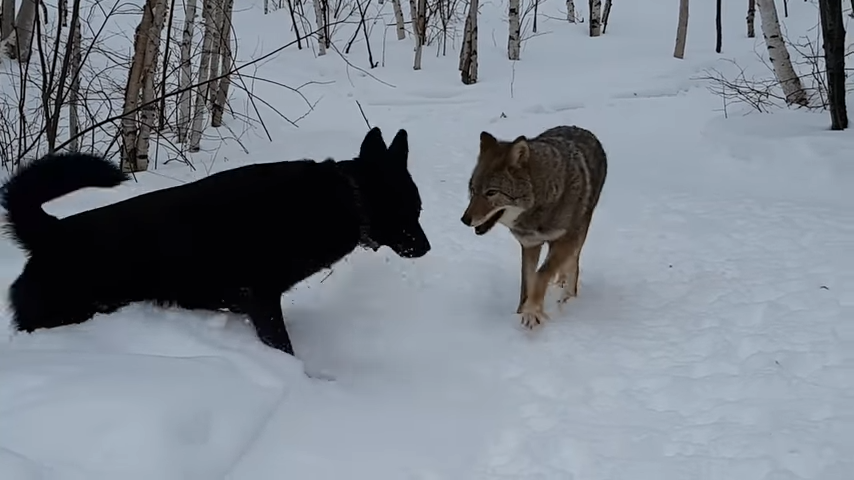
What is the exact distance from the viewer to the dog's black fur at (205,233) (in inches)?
125

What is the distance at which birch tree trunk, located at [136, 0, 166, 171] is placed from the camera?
21.7ft

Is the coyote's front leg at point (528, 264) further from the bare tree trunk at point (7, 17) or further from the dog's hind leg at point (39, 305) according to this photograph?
the bare tree trunk at point (7, 17)

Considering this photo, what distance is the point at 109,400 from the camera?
217 centimetres

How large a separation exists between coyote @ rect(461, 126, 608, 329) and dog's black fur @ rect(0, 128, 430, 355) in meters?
0.46

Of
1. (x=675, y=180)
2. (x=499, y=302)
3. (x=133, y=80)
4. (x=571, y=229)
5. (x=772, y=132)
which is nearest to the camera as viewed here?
(x=571, y=229)

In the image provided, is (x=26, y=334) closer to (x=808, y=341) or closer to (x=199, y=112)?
(x=808, y=341)

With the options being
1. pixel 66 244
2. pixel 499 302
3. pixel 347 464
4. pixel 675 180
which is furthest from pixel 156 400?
pixel 675 180

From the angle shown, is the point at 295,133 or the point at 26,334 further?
the point at 295,133

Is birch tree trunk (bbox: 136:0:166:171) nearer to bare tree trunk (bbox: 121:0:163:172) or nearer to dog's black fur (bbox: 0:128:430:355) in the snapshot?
bare tree trunk (bbox: 121:0:163:172)

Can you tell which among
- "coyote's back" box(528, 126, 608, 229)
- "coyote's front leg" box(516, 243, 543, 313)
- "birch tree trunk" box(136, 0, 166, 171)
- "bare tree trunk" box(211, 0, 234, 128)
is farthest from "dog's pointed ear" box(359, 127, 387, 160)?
"bare tree trunk" box(211, 0, 234, 128)

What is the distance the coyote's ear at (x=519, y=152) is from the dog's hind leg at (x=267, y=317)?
1581mm

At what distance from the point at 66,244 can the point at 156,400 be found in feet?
4.45

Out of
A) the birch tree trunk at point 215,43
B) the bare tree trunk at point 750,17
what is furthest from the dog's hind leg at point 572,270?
the bare tree trunk at point 750,17

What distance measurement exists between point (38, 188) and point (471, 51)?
10.6 m
